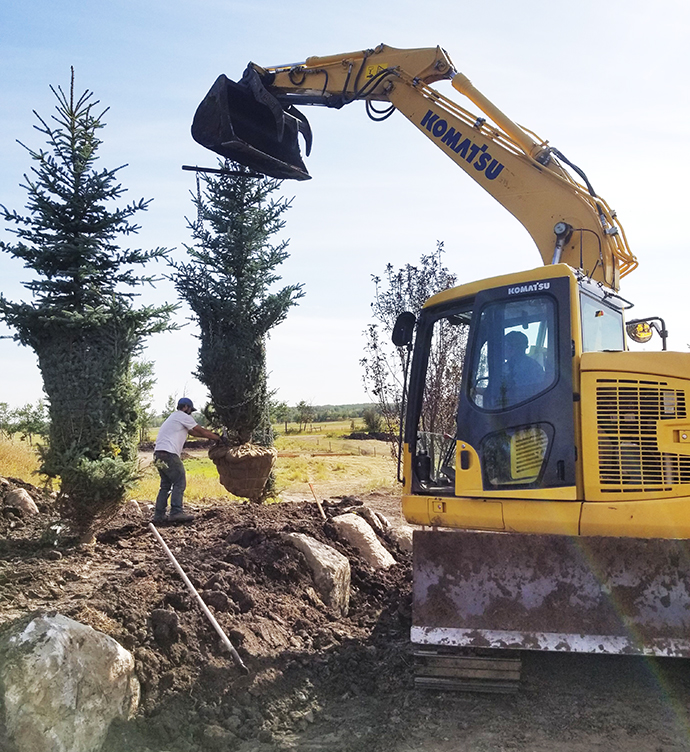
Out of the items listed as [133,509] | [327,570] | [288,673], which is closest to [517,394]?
[288,673]

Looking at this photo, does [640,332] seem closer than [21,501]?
Yes

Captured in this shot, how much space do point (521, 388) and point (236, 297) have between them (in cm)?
674

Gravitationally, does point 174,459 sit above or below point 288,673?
above

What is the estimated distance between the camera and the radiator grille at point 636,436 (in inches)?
201

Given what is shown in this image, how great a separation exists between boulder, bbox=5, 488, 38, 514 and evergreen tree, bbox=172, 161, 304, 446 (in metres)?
3.06

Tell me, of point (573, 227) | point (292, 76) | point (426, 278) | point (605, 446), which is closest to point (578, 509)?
point (605, 446)

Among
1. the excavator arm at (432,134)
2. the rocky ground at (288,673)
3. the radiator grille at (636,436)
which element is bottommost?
the rocky ground at (288,673)

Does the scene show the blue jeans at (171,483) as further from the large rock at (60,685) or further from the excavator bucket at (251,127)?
the large rock at (60,685)

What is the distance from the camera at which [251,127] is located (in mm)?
8328

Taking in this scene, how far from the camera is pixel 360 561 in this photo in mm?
8344

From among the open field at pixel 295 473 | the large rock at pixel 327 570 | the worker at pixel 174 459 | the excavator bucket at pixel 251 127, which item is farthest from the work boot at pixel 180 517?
the excavator bucket at pixel 251 127

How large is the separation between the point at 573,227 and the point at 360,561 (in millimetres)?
4236

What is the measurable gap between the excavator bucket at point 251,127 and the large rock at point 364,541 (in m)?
4.11

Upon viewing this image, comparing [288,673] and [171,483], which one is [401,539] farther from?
[288,673]
